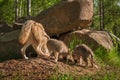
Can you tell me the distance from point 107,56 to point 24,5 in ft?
93.9

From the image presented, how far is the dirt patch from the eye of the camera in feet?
29.0

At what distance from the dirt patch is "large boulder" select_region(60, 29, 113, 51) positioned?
413 cm

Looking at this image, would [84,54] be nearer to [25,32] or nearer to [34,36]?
[34,36]

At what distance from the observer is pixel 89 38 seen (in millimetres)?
14336

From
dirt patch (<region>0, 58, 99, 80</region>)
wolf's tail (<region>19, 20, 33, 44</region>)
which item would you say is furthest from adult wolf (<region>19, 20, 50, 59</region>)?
dirt patch (<region>0, 58, 99, 80</region>)

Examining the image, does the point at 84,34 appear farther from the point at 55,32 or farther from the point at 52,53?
the point at 52,53

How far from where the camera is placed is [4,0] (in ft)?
130

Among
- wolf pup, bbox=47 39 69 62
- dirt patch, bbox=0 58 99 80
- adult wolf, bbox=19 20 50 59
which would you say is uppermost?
adult wolf, bbox=19 20 50 59

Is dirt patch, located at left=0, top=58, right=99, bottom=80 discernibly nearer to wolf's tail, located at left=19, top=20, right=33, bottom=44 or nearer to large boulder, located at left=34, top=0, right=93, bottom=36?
wolf's tail, located at left=19, top=20, right=33, bottom=44

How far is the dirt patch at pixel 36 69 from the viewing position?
884 centimetres

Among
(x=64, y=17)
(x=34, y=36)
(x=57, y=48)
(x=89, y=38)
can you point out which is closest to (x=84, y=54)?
(x=57, y=48)

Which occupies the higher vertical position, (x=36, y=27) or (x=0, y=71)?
(x=36, y=27)

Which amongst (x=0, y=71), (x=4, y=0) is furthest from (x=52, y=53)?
(x=4, y=0)

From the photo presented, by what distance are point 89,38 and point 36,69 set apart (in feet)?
18.0
